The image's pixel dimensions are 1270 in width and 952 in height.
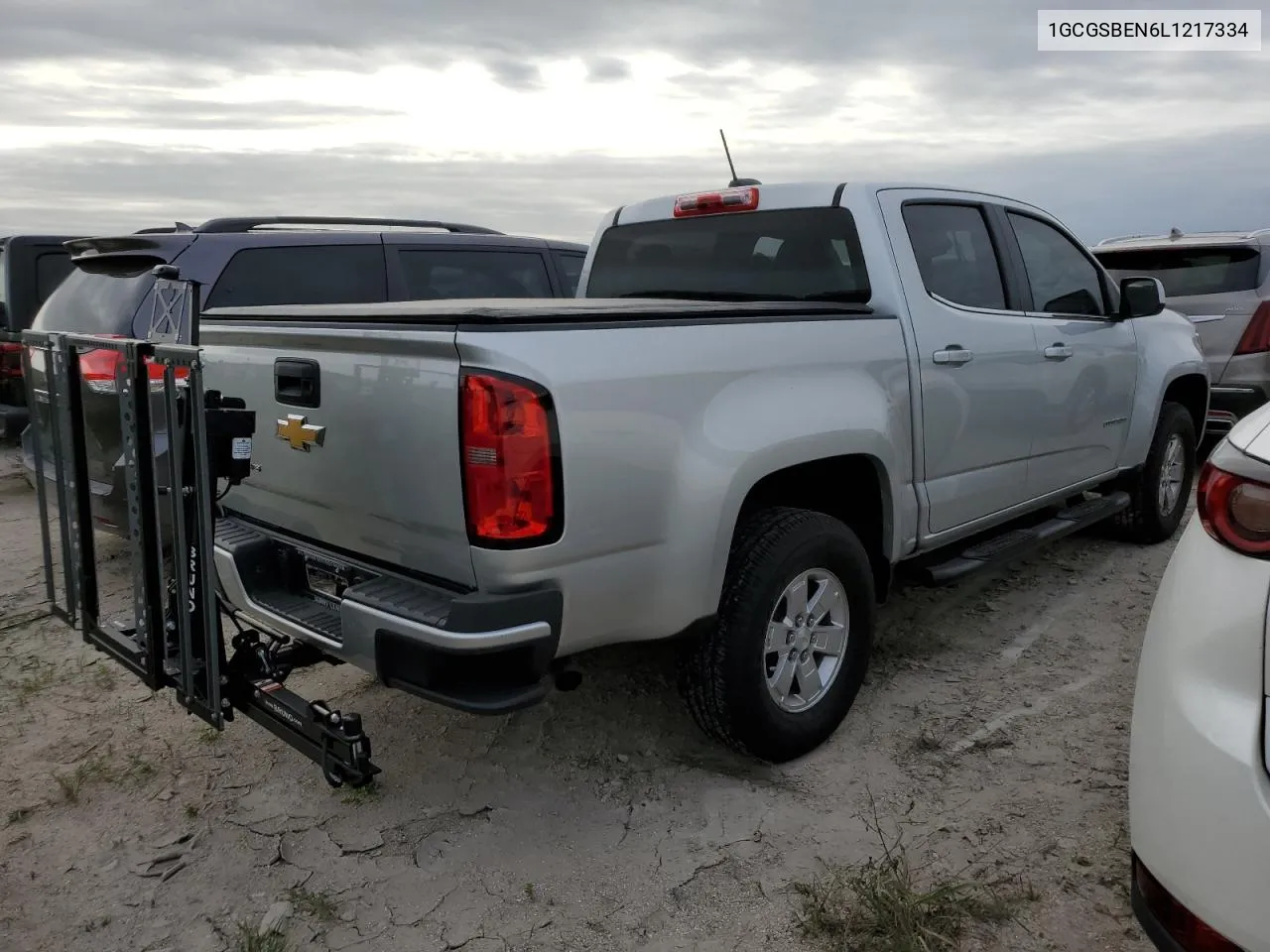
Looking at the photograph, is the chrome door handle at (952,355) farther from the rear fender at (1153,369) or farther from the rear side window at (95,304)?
the rear side window at (95,304)

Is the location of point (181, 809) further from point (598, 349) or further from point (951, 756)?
point (951, 756)

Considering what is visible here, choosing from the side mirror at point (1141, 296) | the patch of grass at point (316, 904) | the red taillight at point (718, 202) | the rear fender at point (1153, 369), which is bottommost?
the patch of grass at point (316, 904)

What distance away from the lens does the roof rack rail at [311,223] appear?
5.86 meters

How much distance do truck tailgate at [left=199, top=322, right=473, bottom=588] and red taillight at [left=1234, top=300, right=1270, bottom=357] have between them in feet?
21.4

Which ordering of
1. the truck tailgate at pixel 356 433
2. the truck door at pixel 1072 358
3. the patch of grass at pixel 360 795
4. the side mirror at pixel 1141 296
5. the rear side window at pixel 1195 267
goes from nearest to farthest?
the truck tailgate at pixel 356 433 < the patch of grass at pixel 360 795 < the truck door at pixel 1072 358 < the side mirror at pixel 1141 296 < the rear side window at pixel 1195 267

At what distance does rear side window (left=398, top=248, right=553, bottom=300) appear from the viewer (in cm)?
629

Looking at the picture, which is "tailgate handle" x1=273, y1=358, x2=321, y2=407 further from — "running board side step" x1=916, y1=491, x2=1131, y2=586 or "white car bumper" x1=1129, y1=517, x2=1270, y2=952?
"running board side step" x1=916, y1=491, x2=1131, y2=586

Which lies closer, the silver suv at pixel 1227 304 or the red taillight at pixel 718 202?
the red taillight at pixel 718 202

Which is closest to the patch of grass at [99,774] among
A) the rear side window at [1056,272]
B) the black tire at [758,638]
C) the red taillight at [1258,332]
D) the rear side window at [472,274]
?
the black tire at [758,638]

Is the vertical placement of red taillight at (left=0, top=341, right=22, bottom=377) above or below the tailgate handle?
below

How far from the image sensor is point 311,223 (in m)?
6.37

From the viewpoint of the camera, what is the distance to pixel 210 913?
2.69 meters

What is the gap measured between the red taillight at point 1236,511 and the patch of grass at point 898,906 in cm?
116

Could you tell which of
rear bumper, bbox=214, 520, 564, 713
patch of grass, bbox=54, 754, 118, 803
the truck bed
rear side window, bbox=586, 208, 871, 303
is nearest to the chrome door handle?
rear side window, bbox=586, 208, 871, 303
